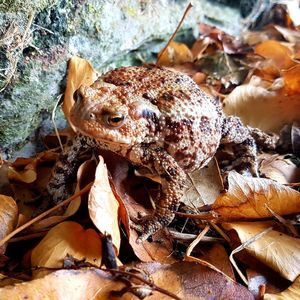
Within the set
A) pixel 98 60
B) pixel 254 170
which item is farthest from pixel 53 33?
pixel 254 170

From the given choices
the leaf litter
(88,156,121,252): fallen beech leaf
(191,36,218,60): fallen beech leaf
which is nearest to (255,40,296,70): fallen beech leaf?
(191,36,218,60): fallen beech leaf

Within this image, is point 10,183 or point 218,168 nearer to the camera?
point 10,183

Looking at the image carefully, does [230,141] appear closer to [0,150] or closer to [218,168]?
[218,168]

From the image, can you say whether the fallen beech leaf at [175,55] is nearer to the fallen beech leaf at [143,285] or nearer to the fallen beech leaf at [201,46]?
the fallen beech leaf at [201,46]

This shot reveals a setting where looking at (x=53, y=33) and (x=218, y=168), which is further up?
(x=53, y=33)

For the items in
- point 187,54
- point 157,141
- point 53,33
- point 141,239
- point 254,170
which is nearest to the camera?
point 141,239

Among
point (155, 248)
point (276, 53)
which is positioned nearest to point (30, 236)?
point (155, 248)

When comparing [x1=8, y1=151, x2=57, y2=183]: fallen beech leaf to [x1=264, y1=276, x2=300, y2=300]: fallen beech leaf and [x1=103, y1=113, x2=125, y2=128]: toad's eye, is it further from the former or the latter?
[x1=264, y1=276, x2=300, y2=300]: fallen beech leaf
